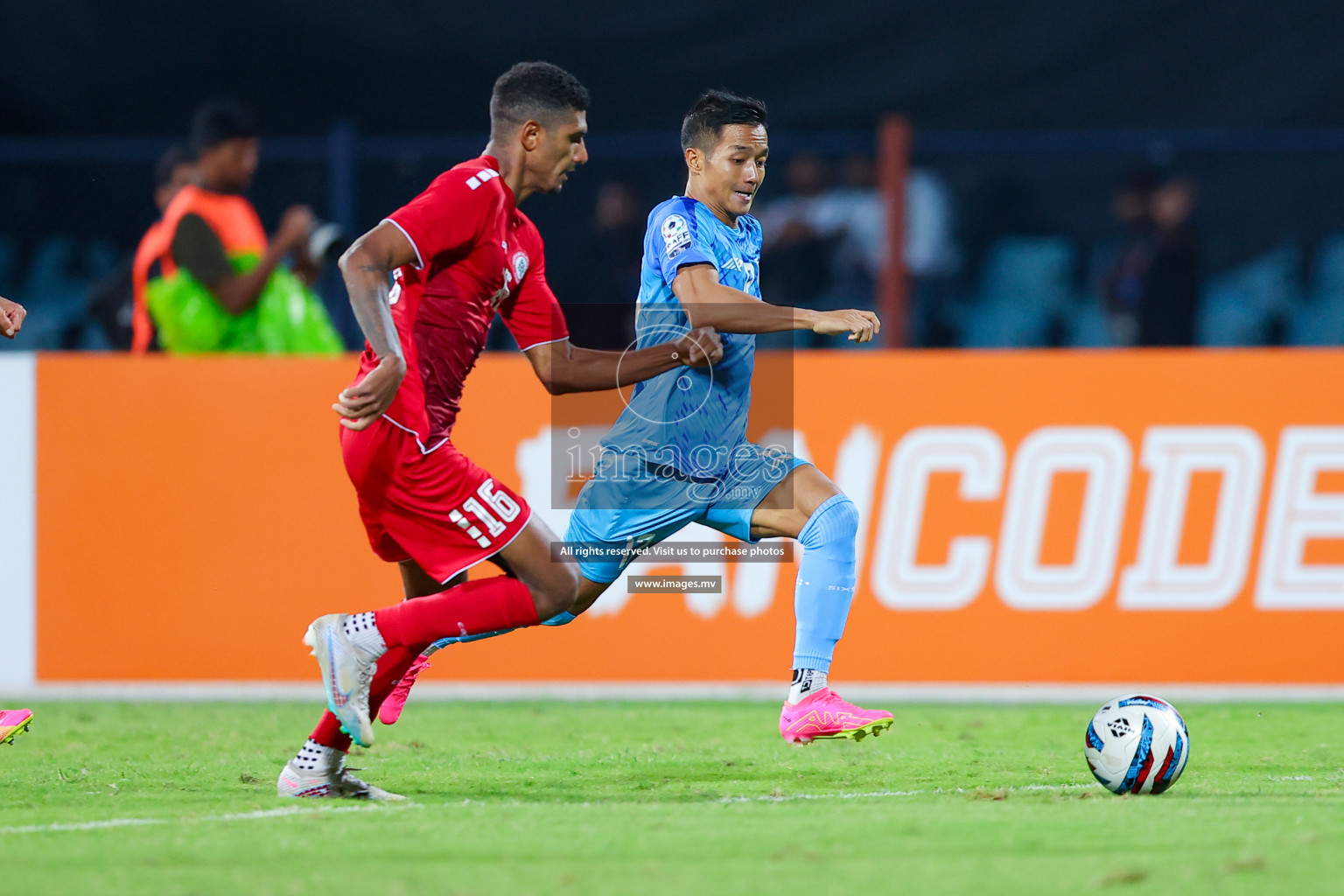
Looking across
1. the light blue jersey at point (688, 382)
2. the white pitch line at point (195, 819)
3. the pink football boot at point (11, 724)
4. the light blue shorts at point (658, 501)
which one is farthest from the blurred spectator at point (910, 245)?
the white pitch line at point (195, 819)

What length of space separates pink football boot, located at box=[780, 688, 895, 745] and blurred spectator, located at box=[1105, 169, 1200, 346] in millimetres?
5824

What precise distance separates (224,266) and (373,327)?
14.8 ft

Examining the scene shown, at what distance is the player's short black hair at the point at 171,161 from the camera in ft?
32.8

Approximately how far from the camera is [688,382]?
5.97 meters

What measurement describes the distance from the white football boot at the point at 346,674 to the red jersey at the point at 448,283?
622 mm

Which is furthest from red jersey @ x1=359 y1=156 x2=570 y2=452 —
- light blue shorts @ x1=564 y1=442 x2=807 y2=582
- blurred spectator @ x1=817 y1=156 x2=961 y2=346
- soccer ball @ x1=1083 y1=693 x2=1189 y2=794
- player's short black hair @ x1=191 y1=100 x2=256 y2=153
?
blurred spectator @ x1=817 y1=156 x2=961 y2=346

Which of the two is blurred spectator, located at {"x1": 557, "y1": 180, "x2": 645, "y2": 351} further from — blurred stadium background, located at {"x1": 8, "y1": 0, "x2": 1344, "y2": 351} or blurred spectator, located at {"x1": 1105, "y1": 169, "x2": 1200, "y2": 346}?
blurred spectator, located at {"x1": 1105, "y1": 169, "x2": 1200, "y2": 346}

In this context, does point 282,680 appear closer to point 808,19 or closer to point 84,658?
point 84,658

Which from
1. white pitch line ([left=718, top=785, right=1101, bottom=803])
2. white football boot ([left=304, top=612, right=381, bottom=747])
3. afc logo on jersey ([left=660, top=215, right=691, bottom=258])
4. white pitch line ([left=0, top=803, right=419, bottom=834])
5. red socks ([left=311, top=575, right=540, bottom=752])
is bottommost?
white pitch line ([left=718, top=785, right=1101, bottom=803])

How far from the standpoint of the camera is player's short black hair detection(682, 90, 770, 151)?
602 centimetres

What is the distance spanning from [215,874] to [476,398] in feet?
15.5

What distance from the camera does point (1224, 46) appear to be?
12969 millimetres

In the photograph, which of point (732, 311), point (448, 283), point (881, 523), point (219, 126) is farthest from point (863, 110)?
point (448, 283)

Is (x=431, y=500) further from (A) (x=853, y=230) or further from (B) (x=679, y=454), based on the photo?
(A) (x=853, y=230)
